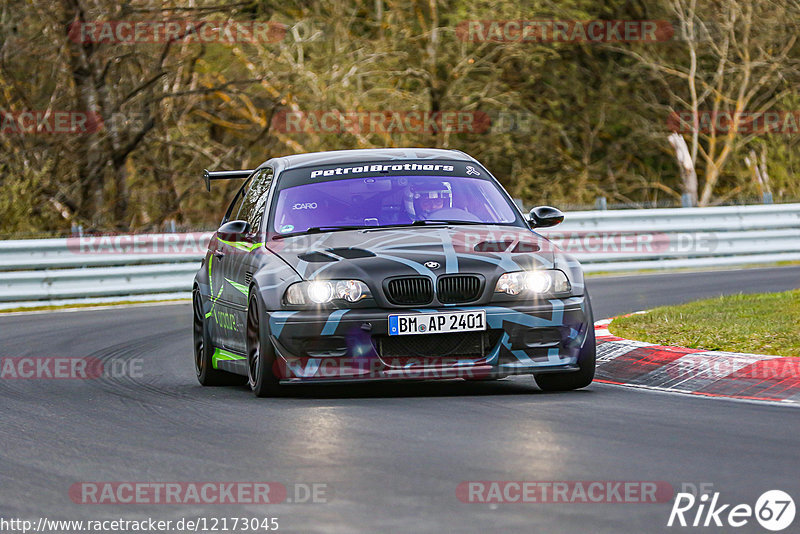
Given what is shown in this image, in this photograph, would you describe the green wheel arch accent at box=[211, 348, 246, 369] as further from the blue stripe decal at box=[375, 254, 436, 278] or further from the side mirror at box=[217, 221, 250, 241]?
the blue stripe decal at box=[375, 254, 436, 278]

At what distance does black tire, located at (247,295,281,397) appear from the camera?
8.71 metres

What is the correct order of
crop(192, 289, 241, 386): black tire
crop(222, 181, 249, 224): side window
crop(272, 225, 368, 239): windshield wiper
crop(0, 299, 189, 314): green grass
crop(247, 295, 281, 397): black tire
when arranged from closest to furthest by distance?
crop(247, 295, 281, 397): black tire, crop(272, 225, 368, 239): windshield wiper, crop(192, 289, 241, 386): black tire, crop(222, 181, 249, 224): side window, crop(0, 299, 189, 314): green grass

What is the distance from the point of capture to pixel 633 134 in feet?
120

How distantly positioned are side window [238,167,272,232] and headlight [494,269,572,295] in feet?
7.11

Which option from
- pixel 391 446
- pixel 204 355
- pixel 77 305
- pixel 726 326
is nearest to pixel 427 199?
pixel 204 355

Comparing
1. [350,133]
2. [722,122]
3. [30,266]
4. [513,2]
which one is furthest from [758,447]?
[722,122]

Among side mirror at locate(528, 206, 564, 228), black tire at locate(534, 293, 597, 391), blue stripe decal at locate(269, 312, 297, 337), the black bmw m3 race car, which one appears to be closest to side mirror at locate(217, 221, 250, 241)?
the black bmw m3 race car

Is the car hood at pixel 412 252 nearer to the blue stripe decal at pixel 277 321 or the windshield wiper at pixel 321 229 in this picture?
the windshield wiper at pixel 321 229

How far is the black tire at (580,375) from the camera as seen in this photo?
350 inches

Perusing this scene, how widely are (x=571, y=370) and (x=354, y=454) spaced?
2.49 m

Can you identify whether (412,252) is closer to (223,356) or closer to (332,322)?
(332,322)

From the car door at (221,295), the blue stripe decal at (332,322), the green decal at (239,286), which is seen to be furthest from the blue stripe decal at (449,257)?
the car door at (221,295)

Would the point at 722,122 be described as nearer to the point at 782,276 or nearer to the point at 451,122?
the point at 451,122

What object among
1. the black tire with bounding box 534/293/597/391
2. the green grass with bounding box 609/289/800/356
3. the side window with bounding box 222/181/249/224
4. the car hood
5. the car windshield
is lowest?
the green grass with bounding box 609/289/800/356
